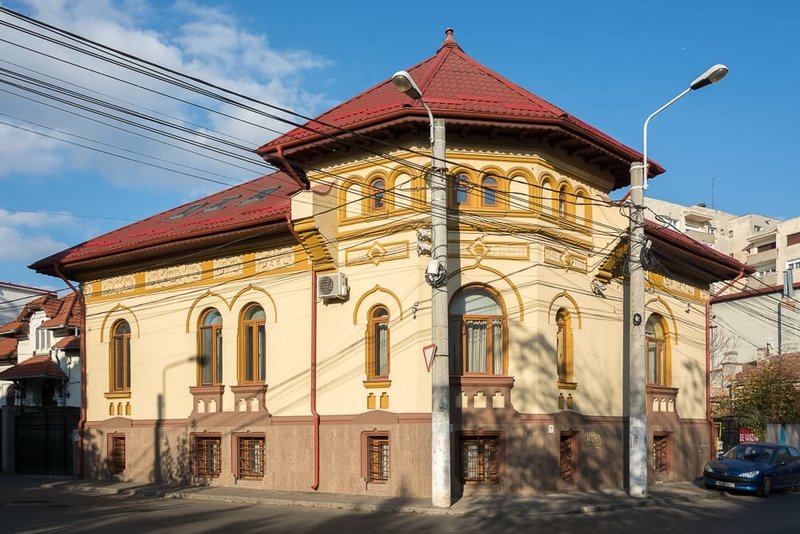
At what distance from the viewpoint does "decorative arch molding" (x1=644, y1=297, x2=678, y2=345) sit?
2433cm

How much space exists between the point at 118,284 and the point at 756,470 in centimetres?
1743

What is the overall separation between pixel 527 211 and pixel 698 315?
9413mm

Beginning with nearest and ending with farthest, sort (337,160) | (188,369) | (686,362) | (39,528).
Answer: (39,528)
(337,160)
(188,369)
(686,362)

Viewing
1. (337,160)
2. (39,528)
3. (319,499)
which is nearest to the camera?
(39,528)

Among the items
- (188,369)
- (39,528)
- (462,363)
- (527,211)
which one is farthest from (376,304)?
(39,528)

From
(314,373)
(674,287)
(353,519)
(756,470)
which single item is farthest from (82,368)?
(756,470)

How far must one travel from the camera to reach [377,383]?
65.1 feet

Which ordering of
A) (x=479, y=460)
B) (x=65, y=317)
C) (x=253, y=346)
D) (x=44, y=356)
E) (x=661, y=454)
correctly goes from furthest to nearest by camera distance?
(x=44, y=356)
(x=65, y=317)
(x=661, y=454)
(x=253, y=346)
(x=479, y=460)

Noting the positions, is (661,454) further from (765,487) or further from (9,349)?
(9,349)

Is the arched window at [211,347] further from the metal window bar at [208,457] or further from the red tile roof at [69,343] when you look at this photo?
the red tile roof at [69,343]

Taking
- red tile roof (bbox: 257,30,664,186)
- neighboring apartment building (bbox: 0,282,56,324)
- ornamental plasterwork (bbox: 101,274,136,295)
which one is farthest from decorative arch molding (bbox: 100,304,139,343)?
neighboring apartment building (bbox: 0,282,56,324)

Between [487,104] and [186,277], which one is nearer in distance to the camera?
[487,104]

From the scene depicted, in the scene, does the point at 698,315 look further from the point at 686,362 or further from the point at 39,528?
the point at 39,528

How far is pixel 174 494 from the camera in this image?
850 inches
